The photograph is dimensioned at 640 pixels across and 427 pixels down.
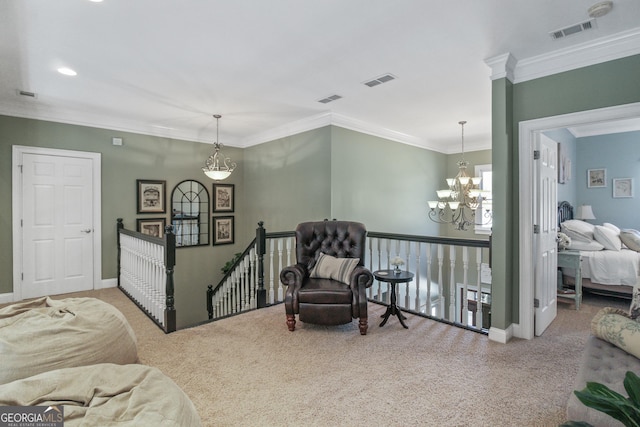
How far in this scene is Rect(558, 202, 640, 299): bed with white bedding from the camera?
4301 millimetres

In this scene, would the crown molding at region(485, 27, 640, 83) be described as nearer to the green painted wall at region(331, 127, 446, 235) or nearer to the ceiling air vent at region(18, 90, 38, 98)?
the green painted wall at region(331, 127, 446, 235)

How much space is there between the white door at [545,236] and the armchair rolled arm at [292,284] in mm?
2412

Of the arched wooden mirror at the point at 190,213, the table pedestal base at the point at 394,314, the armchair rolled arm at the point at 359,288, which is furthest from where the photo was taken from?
the arched wooden mirror at the point at 190,213

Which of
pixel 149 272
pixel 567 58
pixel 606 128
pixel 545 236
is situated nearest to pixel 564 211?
pixel 606 128

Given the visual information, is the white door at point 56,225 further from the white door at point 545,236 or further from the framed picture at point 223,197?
the white door at point 545,236

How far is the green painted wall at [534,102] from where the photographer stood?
2.72m

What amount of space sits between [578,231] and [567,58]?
3.14m

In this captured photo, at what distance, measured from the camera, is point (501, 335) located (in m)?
3.10

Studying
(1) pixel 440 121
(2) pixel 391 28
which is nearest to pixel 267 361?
(2) pixel 391 28

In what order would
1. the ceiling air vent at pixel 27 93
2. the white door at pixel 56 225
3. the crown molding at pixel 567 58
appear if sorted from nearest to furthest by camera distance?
the crown molding at pixel 567 58 → the ceiling air vent at pixel 27 93 → the white door at pixel 56 225

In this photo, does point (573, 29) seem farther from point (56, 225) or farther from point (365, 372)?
point (56, 225)

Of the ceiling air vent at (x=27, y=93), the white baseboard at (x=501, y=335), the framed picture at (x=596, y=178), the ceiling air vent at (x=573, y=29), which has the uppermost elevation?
the ceiling air vent at (x=27, y=93)

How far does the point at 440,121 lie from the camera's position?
529cm

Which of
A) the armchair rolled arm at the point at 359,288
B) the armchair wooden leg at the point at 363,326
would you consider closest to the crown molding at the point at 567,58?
the armchair rolled arm at the point at 359,288
